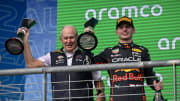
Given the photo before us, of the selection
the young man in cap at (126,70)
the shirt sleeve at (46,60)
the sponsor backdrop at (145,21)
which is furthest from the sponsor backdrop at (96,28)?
the shirt sleeve at (46,60)

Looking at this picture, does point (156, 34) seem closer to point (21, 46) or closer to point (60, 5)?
point (60, 5)

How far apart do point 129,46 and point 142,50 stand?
0.14 m

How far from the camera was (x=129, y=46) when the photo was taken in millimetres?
3641

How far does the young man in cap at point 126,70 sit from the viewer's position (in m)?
3.35

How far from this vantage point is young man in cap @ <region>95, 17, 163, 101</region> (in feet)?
11.0

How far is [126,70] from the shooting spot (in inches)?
136

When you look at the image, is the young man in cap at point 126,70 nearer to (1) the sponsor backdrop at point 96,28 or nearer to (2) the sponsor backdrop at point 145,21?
(1) the sponsor backdrop at point 96,28

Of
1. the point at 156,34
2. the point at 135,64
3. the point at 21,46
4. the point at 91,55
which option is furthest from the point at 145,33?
the point at 135,64

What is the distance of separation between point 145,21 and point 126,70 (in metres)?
3.43

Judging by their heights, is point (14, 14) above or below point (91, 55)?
above

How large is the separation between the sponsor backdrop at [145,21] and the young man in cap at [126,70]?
2.84 meters

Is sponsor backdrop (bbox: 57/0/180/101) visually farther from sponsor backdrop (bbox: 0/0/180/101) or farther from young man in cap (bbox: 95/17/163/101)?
young man in cap (bbox: 95/17/163/101)

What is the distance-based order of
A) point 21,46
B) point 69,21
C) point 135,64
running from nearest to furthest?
point 135,64
point 21,46
point 69,21

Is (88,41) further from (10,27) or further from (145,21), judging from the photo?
(10,27)
